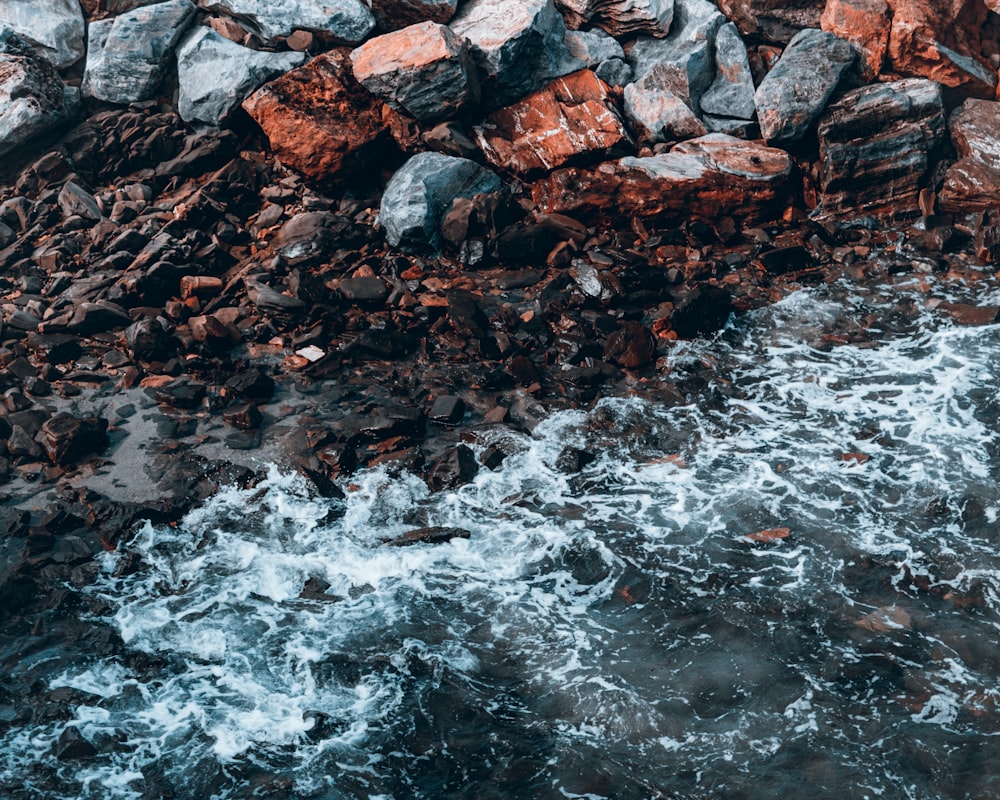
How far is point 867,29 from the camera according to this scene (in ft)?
40.7

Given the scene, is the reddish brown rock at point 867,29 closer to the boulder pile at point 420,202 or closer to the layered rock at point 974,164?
the boulder pile at point 420,202

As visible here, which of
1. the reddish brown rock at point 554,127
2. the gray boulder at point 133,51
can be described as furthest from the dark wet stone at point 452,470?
the gray boulder at point 133,51

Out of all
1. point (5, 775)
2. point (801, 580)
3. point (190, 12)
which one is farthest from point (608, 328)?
point (190, 12)

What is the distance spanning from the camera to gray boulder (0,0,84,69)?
13.2 meters

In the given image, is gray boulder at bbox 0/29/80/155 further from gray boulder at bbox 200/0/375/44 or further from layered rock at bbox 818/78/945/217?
layered rock at bbox 818/78/945/217

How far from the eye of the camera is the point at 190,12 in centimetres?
1337

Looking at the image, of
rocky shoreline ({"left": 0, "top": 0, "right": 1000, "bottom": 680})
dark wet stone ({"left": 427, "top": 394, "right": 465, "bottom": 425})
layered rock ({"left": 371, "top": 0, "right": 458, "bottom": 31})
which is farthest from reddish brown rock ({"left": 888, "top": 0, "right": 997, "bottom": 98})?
dark wet stone ({"left": 427, "top": 394, "right": 465, "bottom": 425})

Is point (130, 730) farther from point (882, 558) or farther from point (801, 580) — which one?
point (882, 558)

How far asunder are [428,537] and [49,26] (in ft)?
34.1

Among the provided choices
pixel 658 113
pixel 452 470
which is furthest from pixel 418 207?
pixel 452 470

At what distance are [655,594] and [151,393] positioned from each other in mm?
5703

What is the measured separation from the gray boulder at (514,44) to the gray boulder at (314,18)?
1363 mm

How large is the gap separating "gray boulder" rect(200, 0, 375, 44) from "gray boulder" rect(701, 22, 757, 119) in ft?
16.1

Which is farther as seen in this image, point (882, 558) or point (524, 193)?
point (524, 193)
